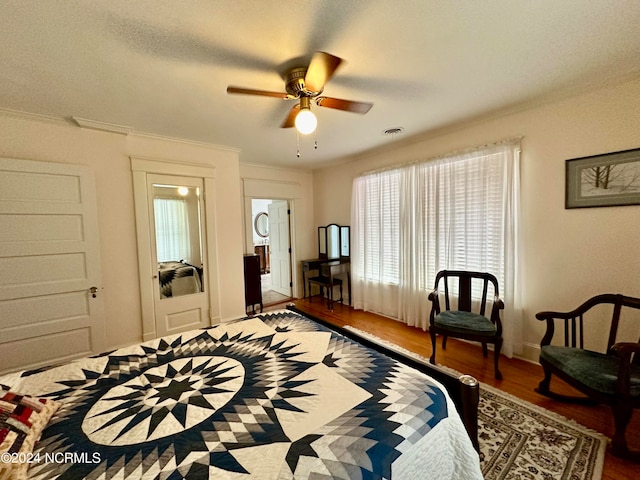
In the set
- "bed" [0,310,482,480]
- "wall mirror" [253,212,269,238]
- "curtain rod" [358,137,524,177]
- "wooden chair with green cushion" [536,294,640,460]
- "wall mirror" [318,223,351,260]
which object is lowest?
"wooden chair with green cushion" [536,294,640,460]

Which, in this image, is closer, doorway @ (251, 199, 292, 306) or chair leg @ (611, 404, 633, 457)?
chair leg @ (611, 404, 633, 457)

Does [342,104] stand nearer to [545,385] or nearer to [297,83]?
[297,83]

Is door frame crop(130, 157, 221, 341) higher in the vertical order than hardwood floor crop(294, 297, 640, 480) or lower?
higher

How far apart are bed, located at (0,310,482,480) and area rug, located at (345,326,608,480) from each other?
1.74 ft

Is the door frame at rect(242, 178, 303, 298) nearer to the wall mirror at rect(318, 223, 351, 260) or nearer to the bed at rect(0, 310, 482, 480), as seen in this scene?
the wall mirror at rect(318, 223, 351, 260)

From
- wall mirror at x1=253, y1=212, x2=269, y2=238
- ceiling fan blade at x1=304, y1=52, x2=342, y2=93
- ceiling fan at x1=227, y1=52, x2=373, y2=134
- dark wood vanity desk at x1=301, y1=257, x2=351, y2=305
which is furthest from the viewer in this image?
wall mirror at x1=253, y1=212, x2=269, y2=238

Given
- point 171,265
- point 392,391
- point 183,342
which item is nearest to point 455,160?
point 392,391

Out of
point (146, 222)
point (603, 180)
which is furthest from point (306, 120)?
point (603, 180)

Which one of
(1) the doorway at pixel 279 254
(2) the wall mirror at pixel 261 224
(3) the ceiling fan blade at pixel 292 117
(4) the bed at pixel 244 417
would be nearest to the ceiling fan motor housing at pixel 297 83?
(3) the ceiling fan blade at pixel 292 117

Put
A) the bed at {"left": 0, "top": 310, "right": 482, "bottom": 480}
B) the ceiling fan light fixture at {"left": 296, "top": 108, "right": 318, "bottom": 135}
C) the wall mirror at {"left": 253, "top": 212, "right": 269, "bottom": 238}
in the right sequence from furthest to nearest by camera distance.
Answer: the wall mirror at {"left": 253, "top": 212, "right": 269, "bottom": 238}, the ceiling fan light fixture at {"left": 296, "top": 108, "right": 318, "bottom": 135}, the bed at {"left": 0, "top": 310, "right": 482, "bottom": 480}

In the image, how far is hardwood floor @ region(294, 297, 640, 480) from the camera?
1.60 metres

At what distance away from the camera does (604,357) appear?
1.82 meters

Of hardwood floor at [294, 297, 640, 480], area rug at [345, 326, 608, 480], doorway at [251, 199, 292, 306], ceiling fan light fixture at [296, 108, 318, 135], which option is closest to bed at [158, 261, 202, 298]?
doorway at [251, 199, 292, 306]

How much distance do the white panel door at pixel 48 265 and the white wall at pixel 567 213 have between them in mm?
4244
